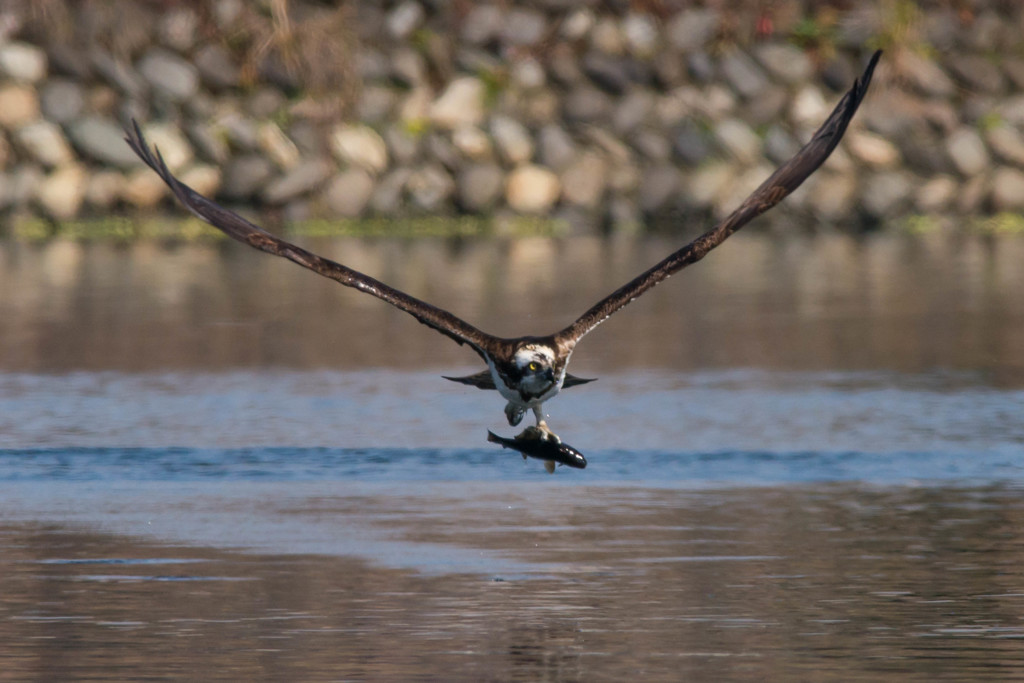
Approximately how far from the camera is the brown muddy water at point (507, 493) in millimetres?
7492

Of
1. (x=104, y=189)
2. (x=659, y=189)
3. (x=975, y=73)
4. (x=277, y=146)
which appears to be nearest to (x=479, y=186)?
(x=659, y=189)

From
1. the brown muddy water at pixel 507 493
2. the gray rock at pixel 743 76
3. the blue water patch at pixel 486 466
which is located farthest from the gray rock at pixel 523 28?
the blue water patch at pixel 486 466

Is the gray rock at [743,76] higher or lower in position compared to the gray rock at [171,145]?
higher

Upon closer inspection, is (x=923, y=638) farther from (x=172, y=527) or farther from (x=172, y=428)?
(x=172, y=428)

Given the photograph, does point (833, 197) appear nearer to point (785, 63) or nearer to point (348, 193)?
point (785, 63)

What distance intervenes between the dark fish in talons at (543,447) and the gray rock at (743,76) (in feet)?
67.1

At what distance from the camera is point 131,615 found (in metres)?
7.94

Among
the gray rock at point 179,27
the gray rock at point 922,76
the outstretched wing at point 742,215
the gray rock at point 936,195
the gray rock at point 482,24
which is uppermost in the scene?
the gray rock at point 482,24

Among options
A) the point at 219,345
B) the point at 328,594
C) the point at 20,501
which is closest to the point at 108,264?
the point at 219,345

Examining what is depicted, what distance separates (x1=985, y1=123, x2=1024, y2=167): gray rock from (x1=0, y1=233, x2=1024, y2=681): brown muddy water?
31.3ft

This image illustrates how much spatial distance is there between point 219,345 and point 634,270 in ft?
21.1

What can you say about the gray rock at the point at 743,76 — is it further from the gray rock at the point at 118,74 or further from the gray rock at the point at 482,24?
the gray rock at the point at 118,74

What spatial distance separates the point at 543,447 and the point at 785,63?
68.9 feet

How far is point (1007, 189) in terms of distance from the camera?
29.8m
